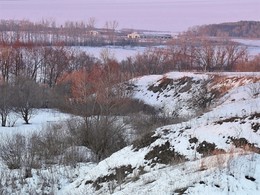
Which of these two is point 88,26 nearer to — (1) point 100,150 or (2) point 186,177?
(1) point 100,150

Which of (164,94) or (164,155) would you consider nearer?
(164,155)

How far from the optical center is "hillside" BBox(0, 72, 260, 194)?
7.77 metres

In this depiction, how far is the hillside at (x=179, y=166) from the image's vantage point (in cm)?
777

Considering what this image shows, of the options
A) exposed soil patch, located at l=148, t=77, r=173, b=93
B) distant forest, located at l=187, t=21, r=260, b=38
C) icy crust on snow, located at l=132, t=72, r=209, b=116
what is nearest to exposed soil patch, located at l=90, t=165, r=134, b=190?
icy crust on snow, located at l=132, t=72, r=209, b=116

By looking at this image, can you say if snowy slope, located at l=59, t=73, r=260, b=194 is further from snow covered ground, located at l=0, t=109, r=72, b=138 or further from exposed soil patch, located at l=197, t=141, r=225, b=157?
snow covered ground, located at l=0, t=109, r=72, b=138

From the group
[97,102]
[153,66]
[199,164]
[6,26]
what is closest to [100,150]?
[97,102]

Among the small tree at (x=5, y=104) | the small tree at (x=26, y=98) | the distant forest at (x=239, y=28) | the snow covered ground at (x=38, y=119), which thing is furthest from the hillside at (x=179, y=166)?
the distant forest at (x=239, y=28)

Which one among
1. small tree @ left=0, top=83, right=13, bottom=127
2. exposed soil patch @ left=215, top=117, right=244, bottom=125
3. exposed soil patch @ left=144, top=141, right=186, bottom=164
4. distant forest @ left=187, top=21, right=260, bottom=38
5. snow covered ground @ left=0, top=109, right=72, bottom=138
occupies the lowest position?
snow covered ground @ left=0, top=109, right=72, bottom=138

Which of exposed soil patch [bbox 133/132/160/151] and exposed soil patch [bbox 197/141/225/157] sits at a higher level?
exposed soil patch [bbox 197/141/225/157]

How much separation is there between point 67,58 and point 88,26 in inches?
2507

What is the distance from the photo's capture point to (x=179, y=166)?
10039 millimetres

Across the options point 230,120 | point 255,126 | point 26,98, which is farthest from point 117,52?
point 255,126

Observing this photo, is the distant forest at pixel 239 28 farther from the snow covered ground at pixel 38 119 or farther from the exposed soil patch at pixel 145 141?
the exposed soil patch at pixel 145 141

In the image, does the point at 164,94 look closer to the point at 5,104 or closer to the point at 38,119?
the point at 38,119
